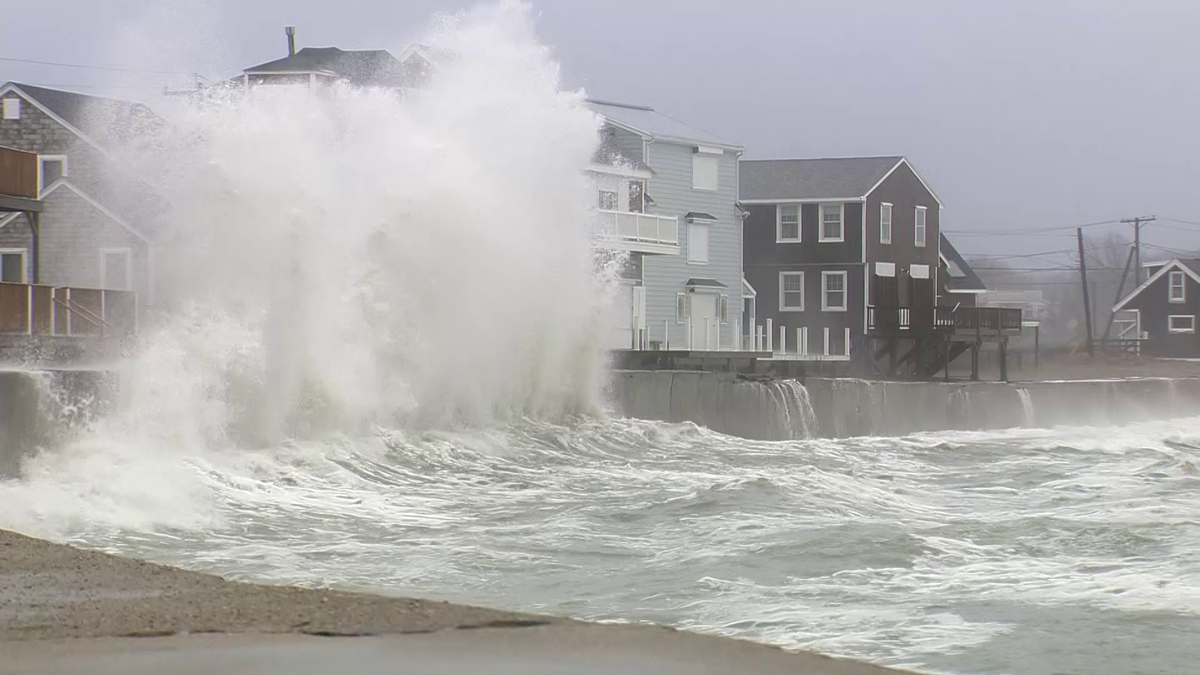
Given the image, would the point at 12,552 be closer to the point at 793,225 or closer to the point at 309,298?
the point at 309,298

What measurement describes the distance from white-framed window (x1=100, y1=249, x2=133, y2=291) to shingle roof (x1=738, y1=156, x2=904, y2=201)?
24.6 m

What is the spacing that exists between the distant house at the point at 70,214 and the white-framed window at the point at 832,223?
25.4 metres

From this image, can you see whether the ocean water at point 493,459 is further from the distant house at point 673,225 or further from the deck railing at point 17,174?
the distant house at point 673,225

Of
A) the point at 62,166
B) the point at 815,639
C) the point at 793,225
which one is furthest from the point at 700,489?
the point at 793,225

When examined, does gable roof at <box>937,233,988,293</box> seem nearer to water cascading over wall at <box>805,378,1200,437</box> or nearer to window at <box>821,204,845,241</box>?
window at <box>821,204,845,241</box>

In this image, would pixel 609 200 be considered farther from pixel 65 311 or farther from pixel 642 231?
pixel 65 311

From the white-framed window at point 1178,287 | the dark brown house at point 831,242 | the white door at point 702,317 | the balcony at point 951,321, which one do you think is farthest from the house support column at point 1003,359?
the white-framed window at point 1178,287

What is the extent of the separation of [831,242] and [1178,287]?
24186 mm

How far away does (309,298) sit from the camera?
18.1m

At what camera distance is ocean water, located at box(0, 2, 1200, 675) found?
8.45 m

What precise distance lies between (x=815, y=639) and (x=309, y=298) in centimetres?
1210

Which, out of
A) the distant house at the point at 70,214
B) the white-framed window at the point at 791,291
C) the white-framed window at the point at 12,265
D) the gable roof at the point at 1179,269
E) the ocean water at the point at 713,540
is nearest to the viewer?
the ocean water at the point at 713,540

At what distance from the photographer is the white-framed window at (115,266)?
31812 mm

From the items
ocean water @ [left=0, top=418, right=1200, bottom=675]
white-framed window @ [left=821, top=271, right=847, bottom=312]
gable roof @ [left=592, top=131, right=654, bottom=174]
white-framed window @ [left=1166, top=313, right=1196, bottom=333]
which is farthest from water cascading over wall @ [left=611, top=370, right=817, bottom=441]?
white-framed window @ [left=1166, top=313, right=1196, bottom=333]
